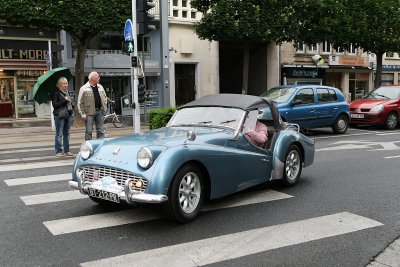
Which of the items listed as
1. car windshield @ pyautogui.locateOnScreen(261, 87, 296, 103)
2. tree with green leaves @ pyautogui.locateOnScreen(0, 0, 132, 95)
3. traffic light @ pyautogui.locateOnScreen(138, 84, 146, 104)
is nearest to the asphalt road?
traffic light @ pyautogui.locateOnScreen(138, 84, 146, 104)

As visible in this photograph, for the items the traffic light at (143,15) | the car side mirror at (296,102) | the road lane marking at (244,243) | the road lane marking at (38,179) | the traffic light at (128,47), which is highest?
the traffic light at (143,15)

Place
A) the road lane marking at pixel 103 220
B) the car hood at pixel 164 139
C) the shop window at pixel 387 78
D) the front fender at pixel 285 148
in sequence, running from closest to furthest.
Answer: the road lane marking at pixel 103 220 → the car hood at pixel 164 139 → the front fender at pixel 285 148 → the shop window at pixel 387 78

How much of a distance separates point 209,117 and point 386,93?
43.9 ft

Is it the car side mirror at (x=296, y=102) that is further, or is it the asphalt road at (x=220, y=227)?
the car side mirror at (x=296, y=102)

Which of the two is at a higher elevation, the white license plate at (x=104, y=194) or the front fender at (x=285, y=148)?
the front fender at (x=285, y=148)

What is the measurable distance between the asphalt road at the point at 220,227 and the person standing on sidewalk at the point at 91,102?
230 centimetres

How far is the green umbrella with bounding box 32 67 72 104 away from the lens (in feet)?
34.4

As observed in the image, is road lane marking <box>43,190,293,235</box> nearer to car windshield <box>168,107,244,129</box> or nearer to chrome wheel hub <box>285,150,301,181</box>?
car windshield <box>168,107,244,129</box>

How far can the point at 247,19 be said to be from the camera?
20.2 metres

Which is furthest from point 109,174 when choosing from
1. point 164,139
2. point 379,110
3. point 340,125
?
point 379,110

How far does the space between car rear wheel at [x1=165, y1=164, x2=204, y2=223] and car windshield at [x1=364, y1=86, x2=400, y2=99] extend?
46.8 feet

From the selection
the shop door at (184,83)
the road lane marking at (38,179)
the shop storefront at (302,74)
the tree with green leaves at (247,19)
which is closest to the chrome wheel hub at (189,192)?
the road lane marking at (38,179)

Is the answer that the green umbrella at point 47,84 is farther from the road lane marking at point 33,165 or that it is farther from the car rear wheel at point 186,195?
the car rear wheel at point 186,195

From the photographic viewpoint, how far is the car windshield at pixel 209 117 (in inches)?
254
